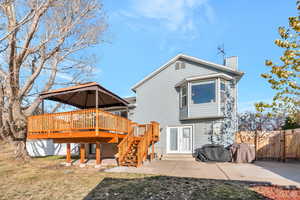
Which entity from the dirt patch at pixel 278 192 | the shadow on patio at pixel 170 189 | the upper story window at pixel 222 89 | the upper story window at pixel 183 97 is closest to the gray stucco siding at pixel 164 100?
the upper story window at pixel 183 97

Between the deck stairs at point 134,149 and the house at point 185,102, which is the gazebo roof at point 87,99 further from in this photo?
the deck stairs at point 134,149

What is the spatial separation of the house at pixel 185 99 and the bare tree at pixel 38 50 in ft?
18.6

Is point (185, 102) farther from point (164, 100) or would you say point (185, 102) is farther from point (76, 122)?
point (76, 122)

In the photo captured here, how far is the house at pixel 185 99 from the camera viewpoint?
36.3 ft

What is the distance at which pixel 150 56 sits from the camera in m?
17.5

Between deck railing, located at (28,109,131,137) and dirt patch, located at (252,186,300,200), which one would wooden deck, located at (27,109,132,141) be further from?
dirt patch, located at (252,186,300,200)

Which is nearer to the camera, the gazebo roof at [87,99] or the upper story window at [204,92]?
the gazebo roof at [87,99]

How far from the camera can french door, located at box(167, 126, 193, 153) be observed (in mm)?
11695

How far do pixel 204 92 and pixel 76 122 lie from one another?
26.5 ft

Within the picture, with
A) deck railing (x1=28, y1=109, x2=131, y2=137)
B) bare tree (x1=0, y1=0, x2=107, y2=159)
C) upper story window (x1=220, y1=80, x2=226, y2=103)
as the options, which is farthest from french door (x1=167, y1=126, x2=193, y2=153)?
bare tree (x1=0, y1=0, x2=107, y2=159)

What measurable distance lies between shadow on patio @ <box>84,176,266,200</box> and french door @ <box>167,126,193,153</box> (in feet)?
18.7

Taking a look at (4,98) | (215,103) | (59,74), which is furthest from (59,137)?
(215,103)

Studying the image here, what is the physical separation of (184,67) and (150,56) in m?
5.80

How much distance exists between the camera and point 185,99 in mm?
12133
